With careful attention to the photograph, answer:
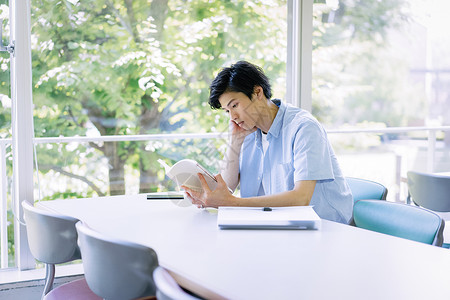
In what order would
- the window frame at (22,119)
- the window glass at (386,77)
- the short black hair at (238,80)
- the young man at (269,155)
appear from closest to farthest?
1. the young man at (269,155)
2. the short black hair at (238,80)
3. the window frame at (22,119)
4. the window glass at (386,77)

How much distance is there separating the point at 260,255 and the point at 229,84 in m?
0.96

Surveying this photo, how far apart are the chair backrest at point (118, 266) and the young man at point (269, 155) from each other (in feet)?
1.84

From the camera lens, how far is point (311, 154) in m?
2.01

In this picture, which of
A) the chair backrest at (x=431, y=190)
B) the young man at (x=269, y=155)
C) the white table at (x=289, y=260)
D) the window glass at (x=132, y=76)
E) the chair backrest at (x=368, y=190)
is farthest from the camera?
the window glass at (x=132, y=76)

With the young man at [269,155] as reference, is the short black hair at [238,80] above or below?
above

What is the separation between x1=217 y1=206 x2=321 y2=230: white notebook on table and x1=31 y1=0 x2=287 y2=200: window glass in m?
2.75

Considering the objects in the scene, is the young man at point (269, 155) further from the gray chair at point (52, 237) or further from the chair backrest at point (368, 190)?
the gray chair at point (52, 237)

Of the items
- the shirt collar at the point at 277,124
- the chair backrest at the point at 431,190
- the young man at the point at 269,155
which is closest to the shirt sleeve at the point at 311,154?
the young man at the point at 269,155

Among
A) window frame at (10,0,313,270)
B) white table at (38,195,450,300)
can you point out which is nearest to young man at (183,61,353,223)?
white table at (38,195,450,300)

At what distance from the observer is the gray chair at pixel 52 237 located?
1.84 metres

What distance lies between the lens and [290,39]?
362 centimetres

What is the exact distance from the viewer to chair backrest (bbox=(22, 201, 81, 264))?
1836 mm

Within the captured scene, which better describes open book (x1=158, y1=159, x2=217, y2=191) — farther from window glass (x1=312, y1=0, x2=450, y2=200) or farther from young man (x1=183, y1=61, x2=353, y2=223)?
window glass (x1=312, y1=0, x2=450, y2=200)

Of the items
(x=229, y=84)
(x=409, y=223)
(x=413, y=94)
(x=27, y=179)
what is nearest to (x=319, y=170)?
(x=409, y=223)
